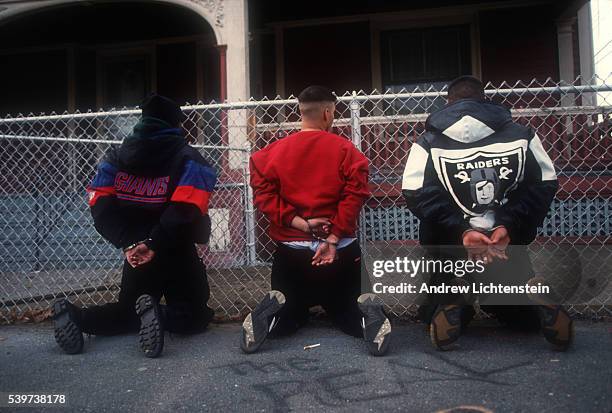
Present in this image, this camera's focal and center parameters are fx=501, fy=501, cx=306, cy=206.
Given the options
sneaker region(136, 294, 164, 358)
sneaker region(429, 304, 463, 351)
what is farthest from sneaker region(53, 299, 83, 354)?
sneaker region(429, 304, 463, 351)

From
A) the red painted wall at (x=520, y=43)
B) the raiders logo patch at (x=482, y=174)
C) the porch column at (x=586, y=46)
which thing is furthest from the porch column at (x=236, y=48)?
the porch column at (x=586, y=46)

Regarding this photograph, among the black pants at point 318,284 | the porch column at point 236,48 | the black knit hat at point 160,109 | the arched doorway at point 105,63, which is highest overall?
the arched doorway at point 105,63

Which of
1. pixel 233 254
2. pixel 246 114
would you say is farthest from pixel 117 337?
pixel 246 114

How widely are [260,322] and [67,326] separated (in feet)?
3.76

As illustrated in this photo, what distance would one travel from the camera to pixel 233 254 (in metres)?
6.01

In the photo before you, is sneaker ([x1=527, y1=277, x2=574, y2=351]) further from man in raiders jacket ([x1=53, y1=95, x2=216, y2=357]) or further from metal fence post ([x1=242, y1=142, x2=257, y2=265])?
metal fence post ([x1=242, y1=142, x2=257, y2=265])

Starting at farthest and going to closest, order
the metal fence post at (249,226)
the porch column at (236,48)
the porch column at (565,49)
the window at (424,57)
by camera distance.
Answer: the window at (424,57)
the porch column at (565,49)
the porch column at (236,48)
the metal fence post at (249,226)

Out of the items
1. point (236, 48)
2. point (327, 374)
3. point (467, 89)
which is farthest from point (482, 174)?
point (236, 48)

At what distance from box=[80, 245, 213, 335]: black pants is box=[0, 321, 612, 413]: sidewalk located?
148 mm

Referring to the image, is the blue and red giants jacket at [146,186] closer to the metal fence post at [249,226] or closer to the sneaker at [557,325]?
the sneaker at [557,325]

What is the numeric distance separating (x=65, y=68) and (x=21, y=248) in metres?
4.45

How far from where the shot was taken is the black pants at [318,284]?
305 cm

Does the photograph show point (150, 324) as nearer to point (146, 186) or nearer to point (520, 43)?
point (146, 186)

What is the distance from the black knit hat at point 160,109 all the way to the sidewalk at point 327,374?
4.69 ft
